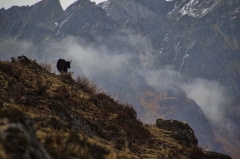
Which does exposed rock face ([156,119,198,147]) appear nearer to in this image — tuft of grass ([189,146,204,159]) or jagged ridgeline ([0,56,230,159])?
jagged ridgeline ([0,56,230,159])

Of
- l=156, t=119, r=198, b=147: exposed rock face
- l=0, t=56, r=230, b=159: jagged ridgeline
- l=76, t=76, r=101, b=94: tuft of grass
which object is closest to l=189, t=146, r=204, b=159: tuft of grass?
l=0, t=56, r=230, b=159: jagged ridgeline

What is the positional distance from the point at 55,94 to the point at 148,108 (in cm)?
17417

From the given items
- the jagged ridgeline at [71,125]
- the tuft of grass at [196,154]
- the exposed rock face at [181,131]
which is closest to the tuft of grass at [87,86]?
the jagged ridgeline at [71,125]

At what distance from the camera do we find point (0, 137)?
343 centimetres

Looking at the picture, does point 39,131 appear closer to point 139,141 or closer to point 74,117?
point 74,117

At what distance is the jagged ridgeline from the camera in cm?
393

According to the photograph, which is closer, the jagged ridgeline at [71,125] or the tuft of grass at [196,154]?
the jagged ridgeline at [71,125]

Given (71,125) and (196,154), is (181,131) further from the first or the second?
(71,125)

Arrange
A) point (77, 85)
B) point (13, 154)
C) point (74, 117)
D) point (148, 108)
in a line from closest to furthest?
point (13, 154), point (74, 117), point (77, 85), point (148, 108)

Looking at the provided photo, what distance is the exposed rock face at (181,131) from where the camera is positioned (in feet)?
56.4

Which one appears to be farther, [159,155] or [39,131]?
[159,155]

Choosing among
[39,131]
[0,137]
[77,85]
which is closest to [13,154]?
[0,137]

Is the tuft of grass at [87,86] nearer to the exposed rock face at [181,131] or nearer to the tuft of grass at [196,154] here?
the exposed rock face at [181,131]

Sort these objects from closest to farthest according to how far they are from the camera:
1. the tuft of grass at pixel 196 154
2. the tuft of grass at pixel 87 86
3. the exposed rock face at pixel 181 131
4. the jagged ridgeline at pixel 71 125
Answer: the jagged ridgeline at pixel 71 125 < the tuft of grass at pixel 196 154 < the exposed rock face at pixel 181 131 < the tuft of grass at pixel 87 86
